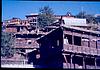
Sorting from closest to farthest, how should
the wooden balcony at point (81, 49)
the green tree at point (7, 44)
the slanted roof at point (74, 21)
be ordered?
the green tree at point (7, 44), the slanted roof at point (74, 21), the wooden balcony at point (81, 49)

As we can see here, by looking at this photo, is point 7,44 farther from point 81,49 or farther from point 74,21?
point 81,49

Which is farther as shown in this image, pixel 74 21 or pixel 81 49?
pixel 81 49

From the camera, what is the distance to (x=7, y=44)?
802 cm

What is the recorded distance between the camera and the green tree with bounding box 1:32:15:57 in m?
7.57

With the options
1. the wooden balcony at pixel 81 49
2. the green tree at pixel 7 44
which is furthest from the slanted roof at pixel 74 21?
the green tree at pixel 7 44

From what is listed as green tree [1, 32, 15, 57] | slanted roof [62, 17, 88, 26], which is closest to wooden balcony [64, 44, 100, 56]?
slanted roof [62, 17, 88, 26]

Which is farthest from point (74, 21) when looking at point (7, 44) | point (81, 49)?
point (7, 44)

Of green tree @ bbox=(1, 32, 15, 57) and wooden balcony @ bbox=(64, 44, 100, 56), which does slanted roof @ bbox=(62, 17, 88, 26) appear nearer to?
wooden balcony @ bbox=(64, 44, 100, 56)

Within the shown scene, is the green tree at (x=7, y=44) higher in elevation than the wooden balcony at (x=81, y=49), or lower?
higher

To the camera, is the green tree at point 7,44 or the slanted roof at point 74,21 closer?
the green tree at point 7,44

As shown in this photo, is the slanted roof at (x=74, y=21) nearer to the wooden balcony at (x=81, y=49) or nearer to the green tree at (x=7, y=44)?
the wooden balcony at (x=81, y=49)

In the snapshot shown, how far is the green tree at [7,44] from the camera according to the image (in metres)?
7.57

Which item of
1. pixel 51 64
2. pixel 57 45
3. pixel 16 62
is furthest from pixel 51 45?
pixel 16 62

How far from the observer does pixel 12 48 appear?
305 inches
